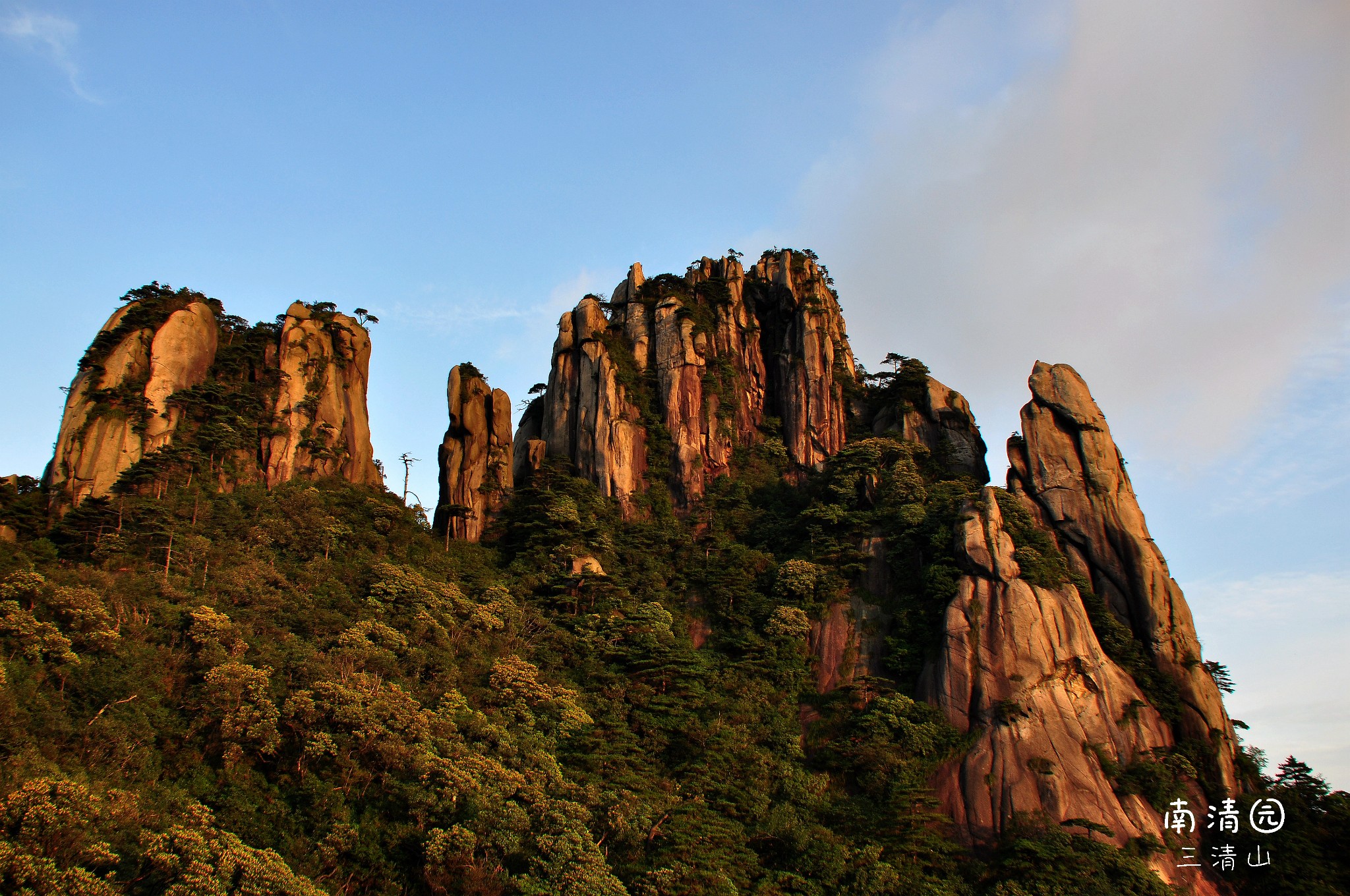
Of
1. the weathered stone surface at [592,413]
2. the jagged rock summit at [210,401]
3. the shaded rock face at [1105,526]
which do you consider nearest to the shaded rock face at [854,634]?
the shaded rock face at [1105,526]

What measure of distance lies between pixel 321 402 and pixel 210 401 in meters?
6.05

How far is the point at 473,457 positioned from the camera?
5722cm

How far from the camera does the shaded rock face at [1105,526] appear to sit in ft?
131

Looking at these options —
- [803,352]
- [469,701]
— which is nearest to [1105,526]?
[803,352]

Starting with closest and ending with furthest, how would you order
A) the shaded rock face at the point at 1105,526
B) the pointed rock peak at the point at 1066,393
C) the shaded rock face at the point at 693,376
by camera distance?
the shaded rock face at the point at 1105,526, the pointed rock peak at the point at 1066,393, the shaded rock face at the point at 693,376

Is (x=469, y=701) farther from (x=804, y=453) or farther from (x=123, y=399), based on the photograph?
(x=804, y=453)

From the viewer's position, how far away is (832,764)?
38.2 metres

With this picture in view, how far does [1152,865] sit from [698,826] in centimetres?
1738

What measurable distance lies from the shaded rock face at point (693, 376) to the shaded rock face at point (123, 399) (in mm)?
22407

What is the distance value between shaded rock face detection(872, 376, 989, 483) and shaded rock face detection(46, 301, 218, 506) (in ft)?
140

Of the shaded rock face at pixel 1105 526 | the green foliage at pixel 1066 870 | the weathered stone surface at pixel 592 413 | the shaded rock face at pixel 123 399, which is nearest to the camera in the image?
the green foliage at pixel 1066 870

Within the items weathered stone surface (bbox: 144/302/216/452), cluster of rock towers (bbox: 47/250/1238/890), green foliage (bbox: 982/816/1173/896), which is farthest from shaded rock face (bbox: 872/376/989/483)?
weathered stone surface (bbox: 144/302/216/452)

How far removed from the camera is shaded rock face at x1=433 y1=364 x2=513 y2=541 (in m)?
55.4

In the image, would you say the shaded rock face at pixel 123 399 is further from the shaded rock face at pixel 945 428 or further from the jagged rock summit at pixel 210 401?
the shaded rock face at pixel 945 428
